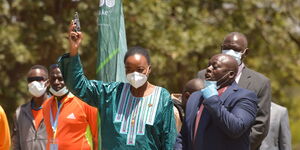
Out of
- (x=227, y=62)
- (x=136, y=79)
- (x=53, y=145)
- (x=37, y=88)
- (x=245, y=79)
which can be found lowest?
(x=53, y=145)

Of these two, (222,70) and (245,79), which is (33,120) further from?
(222,70)

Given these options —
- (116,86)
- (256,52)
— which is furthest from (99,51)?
(256,52)

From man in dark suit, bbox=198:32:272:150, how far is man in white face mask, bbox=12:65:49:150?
245 centimetres

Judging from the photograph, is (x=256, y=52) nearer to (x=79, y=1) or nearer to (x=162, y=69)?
(x=162, y=69)

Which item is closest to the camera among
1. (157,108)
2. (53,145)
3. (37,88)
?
(157,108)

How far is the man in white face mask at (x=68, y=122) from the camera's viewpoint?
7832mm

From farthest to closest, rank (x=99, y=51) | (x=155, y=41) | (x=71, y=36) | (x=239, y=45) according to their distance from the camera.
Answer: (x=155, y=41) < (x=239, y=45) < (x=99, y=51) < (x=71, y=36)

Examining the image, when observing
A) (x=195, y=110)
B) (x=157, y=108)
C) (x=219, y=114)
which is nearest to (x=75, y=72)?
(x=157, y=108)

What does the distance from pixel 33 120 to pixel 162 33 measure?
17.0 feet

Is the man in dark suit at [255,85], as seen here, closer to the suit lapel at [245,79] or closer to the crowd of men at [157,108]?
the suit lapel at [245,79]

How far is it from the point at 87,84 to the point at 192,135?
97cm

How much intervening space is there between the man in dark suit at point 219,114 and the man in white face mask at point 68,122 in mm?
1743

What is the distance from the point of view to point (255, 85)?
7559mm

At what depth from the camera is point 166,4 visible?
14031mm
